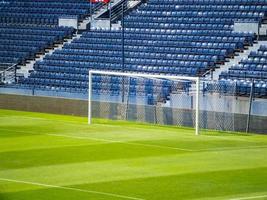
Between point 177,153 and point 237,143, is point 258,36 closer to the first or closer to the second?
point 237,143

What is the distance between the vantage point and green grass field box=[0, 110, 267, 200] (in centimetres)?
1894

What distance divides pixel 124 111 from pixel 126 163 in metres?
10.8

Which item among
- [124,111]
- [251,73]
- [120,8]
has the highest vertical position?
[120,8]

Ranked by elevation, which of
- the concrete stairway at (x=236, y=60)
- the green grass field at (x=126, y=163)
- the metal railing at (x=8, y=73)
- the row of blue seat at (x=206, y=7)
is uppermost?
the row of blue seat at (x=206, y=7)

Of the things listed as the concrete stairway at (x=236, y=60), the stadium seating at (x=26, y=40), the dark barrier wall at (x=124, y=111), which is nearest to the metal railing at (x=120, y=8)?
the stadium seating at (x=26, y=40)

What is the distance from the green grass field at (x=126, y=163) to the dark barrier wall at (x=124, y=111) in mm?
614

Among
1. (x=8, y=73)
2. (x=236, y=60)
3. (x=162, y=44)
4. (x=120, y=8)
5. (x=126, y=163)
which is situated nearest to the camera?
(x=126, y=163)

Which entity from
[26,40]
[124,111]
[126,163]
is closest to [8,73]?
[26,40]

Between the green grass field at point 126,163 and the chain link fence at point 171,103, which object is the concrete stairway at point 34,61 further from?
the green grass field at point 126,163

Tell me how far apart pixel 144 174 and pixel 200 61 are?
18.5 meters

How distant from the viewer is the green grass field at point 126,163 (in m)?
18.9

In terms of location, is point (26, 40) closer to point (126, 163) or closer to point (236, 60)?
point (236, 60)

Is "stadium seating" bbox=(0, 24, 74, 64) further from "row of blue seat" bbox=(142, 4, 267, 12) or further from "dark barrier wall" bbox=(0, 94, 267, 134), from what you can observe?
"dark barrier wall" bbox=(0, 94, 267, 134)

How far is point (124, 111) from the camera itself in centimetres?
3362
